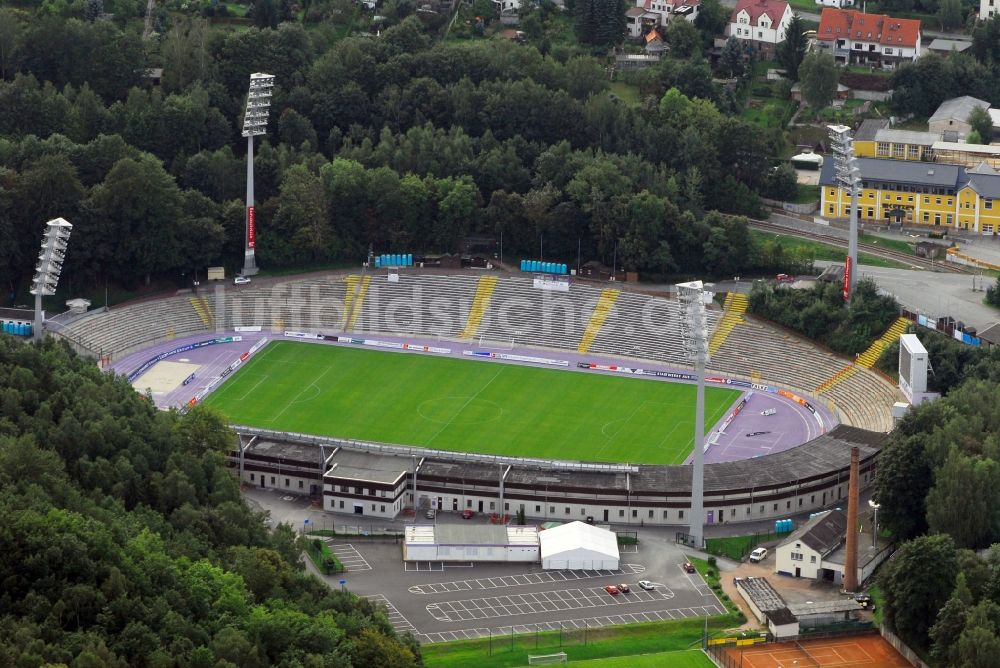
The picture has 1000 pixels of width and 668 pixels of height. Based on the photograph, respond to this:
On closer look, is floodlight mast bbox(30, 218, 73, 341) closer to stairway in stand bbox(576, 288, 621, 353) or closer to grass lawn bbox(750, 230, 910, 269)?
stairway in stand bbox(576, 288, 621, 353)

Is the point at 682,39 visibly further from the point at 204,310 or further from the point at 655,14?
the point at 204,310

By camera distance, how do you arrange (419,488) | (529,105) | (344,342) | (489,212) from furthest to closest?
1. (529,105)
2. (489,212)
3. (344,342)
4. (419,488)

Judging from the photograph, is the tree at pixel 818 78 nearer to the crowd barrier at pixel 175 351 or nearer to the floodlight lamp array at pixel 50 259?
the crowd barrier at pixel 175 351

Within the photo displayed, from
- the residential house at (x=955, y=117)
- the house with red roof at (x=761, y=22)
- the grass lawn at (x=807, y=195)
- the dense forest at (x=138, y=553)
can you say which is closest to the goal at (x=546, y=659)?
the dense forest at (x=138, y=553)

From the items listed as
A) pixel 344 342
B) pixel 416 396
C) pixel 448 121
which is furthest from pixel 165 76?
pixel 416 396

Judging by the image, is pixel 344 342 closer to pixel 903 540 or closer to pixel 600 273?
pixel 600 273

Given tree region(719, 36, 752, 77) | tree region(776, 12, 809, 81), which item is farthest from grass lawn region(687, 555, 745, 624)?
tree region(719, 36, 752, 77)
